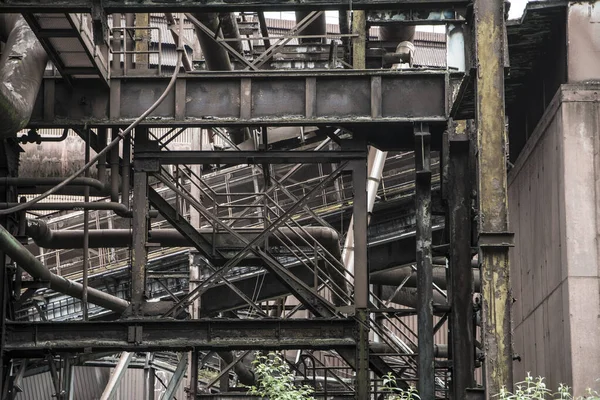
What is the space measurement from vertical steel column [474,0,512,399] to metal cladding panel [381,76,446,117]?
277 cm

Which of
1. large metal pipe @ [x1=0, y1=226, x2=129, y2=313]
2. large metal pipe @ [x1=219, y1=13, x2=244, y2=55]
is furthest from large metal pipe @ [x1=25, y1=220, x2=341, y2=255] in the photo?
large metal pipe @ [x1=219, y1=13, x2=244, y2=55]

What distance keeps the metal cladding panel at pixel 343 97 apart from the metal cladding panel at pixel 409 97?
0.92ft

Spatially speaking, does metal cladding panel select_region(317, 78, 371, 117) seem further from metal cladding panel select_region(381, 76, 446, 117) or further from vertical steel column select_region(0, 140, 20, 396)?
vertical steel column select_region(0, 140, 20, 396)

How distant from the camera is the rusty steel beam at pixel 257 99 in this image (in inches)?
722

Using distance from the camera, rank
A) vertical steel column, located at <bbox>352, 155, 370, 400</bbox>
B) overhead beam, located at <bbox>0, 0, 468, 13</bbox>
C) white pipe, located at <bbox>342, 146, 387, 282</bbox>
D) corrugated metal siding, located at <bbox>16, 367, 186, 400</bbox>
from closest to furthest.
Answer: overhead beam, located at <bbox>0, 0, 468, 13</bbox> < vertical steel column, located at <bbox>352, 155, 370, 400</bbox> < white pipe, located at <bbox>342, 146, 387, 282</bbox> < corrugated metal siding, located at <bbox>16, 367, 186, 400</bbox>

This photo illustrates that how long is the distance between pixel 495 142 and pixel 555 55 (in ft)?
10.1

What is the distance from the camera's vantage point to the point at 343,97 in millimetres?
18453

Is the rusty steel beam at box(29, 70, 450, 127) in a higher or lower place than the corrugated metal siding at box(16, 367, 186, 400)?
higher

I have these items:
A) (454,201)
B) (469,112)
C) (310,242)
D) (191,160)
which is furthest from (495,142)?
(310,242)

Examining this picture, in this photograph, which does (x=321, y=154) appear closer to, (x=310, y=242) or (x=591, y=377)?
(x=310, y=242)

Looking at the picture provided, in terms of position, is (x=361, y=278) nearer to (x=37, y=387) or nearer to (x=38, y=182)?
(x=38, y=182)

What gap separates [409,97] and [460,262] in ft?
8.92

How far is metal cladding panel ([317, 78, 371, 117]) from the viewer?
18.4m

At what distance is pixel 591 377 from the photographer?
1550 cm
